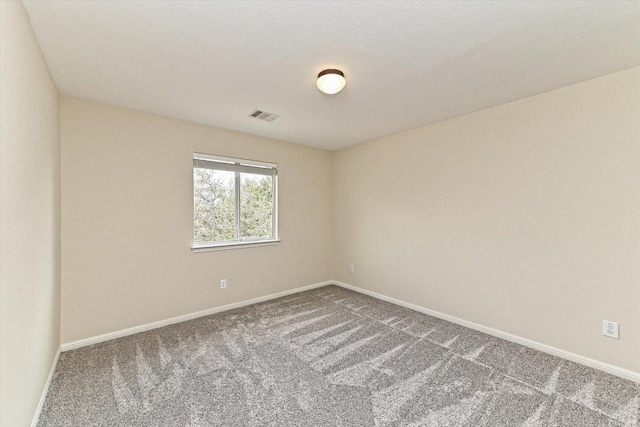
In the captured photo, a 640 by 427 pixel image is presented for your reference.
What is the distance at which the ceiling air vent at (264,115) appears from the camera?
3.02m

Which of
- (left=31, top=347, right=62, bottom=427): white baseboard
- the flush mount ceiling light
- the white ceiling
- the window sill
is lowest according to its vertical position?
(left=31, top=347, right=62, bottom=427): white baseboard

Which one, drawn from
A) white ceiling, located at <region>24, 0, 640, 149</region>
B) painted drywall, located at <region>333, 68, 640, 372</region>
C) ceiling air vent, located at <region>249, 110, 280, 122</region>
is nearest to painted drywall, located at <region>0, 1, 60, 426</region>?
white ceiling, located at <region>24, 0, 640, 149</region>

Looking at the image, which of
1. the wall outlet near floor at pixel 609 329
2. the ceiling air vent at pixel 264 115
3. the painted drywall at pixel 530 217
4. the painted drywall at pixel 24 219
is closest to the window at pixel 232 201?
the ceiling air vent at pixel 264 115

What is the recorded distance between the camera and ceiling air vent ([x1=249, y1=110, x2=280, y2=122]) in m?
3.02

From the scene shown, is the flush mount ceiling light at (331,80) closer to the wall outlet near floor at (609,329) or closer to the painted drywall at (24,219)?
the painted drywall at (24,219)

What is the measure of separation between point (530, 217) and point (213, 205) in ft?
11.6

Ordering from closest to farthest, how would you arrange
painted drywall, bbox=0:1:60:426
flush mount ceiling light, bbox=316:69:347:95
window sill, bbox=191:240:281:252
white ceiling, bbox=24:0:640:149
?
painted drywall, bbox=0:1:60:426, white ceiling, bbox=24:0:640:149, flush mount ceiling light, bbox=316:69:347:95, window sill, bbox=191:240:281:252

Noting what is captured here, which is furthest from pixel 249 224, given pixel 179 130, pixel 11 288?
pixel 11 288

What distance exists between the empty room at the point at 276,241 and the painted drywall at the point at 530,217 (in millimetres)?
16

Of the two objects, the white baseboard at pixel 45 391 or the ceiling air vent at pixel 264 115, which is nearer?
the white baseboard at pixel 45 391

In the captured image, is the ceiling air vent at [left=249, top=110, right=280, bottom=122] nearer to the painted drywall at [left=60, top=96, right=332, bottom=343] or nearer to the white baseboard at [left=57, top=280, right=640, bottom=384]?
the painted drywall at [left=60, top=96, right=332, bottom=343]

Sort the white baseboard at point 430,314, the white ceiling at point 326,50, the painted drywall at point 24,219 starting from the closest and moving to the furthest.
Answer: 1. the painted drywall at point 24,219
2. the white ceiling at point 326,50
3. the white baseboard at point 430,314

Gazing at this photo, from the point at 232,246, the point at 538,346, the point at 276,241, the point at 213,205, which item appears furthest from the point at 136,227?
the point at 538,346

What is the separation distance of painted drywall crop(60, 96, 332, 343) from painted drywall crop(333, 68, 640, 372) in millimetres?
2106
